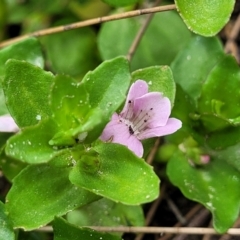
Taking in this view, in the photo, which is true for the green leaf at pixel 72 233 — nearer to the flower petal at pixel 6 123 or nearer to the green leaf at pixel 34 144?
the green leaf at pixel 34 144

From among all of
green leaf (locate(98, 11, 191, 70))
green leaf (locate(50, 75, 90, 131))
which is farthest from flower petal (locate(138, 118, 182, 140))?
green leaf (locate(98, 11, 191, 70))

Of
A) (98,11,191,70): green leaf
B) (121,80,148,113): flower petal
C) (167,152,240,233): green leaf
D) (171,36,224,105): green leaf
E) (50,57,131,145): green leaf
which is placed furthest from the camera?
(98,11,191,70): green leaf

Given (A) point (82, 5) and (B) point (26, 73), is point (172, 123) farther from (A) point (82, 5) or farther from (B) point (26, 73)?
(A) point (82, 5)

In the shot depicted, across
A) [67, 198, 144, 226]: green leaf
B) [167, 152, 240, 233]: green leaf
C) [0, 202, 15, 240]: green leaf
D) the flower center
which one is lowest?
[67, 198, 144, 226]: green leaf

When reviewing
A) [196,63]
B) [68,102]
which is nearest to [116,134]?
[68,102]

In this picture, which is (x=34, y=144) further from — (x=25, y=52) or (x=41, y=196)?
(x=25, y=52)

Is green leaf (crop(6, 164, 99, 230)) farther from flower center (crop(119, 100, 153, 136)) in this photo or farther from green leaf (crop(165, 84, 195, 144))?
green leaf (crop(165, 84, 195, 144))

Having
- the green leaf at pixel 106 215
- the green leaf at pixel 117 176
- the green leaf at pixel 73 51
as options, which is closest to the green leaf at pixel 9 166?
the green leaf at pixel 106 215
